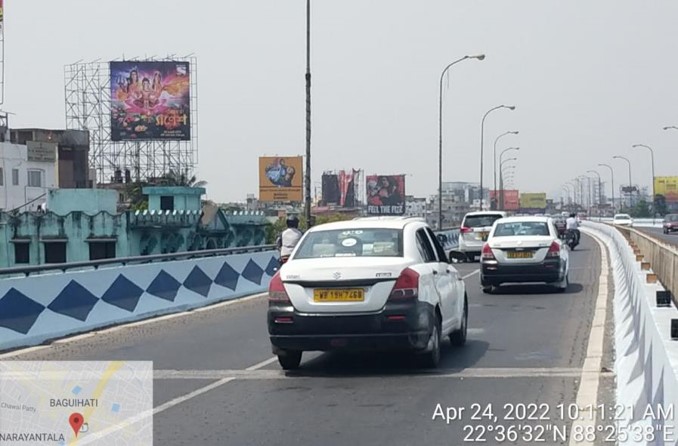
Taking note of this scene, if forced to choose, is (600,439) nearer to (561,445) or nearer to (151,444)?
(561,445)

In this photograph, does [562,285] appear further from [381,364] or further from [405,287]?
[405,287]

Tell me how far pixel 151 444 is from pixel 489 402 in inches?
128

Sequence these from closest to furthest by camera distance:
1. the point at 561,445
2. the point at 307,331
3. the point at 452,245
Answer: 1. the point at 561,445
2. the point at 307,331
3. the point at 452,245

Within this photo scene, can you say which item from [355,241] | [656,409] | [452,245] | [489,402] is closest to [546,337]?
[355,241]

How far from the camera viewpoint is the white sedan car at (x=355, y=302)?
36.3 feet

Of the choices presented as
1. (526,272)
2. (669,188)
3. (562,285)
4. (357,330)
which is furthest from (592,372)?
(669,188)

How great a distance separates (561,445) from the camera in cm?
796

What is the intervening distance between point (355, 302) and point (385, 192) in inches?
3056

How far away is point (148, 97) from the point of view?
7275cm

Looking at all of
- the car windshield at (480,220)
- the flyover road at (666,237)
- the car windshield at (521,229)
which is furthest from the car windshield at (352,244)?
the flyover road at (666,237)

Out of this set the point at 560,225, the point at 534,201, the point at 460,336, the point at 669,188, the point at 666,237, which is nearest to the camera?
the point at 460,336

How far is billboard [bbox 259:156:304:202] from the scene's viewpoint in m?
80.1

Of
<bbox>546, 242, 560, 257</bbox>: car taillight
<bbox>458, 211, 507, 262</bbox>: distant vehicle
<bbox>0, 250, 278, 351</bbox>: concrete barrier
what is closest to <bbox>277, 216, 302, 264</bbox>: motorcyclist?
<bbox>0, 250, 278, 351</bbox>: concrete barrier

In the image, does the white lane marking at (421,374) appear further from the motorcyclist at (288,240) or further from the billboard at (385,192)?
the billboard at (385,192)
